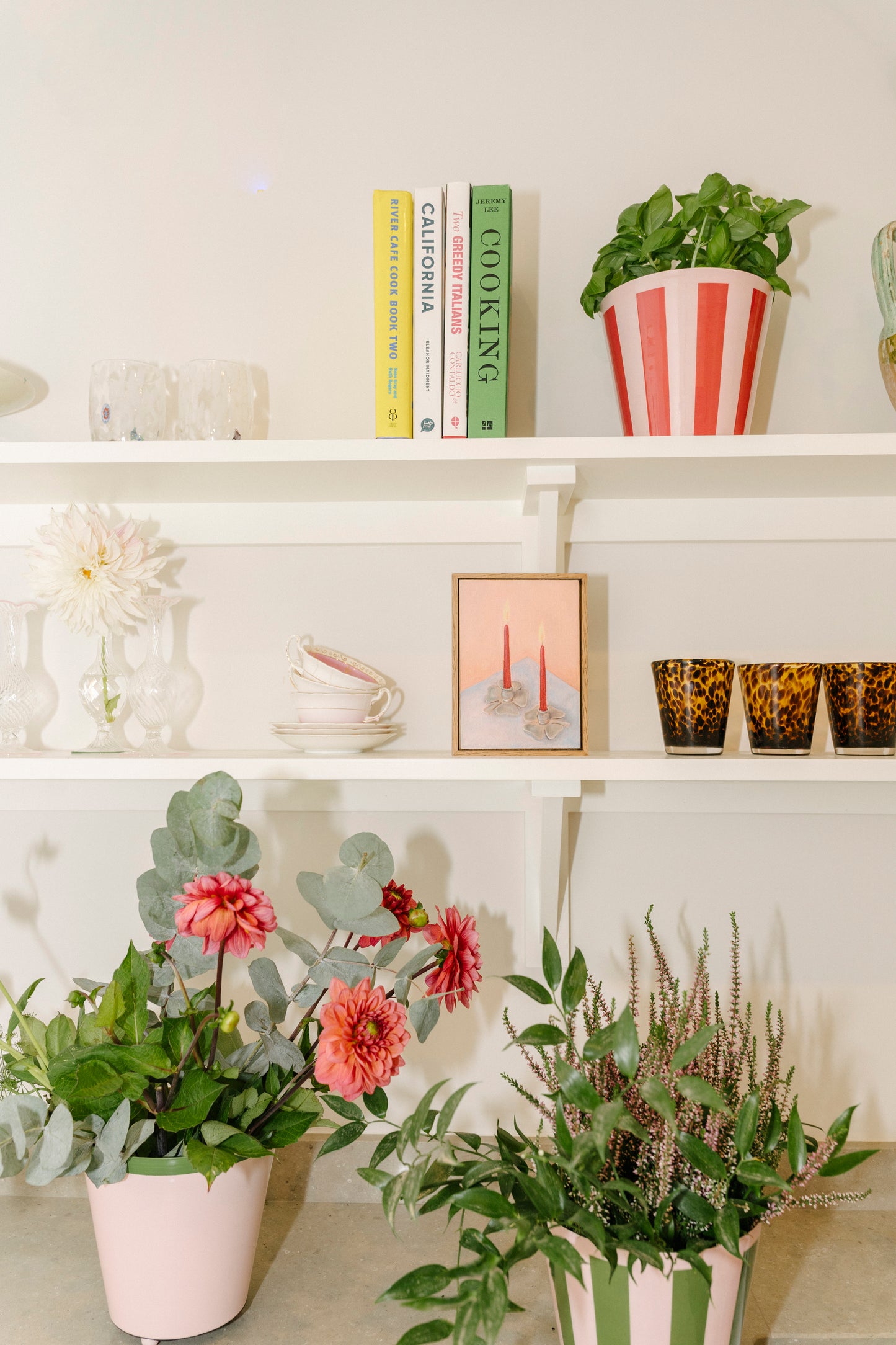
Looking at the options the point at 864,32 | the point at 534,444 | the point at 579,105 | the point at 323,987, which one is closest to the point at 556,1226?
the point at 323,987

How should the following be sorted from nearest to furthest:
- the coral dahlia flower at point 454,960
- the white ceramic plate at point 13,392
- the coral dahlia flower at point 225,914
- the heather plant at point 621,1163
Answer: the heather plant at point 621,1163, the coral dahlia flower at point 225,914, the coral dahlia flower at point 454,960, the white ceramic plate at point 13,392

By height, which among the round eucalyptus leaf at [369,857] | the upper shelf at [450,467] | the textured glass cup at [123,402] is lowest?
the round eucalyptus leaf at [369,857]

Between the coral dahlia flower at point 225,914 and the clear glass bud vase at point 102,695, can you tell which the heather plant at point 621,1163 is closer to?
the coral dahlia flower at point 225,914

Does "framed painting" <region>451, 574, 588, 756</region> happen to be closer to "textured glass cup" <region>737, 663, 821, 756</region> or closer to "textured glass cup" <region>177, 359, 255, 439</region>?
"textured glass cup" <region>737, 663, 821, 756</region>

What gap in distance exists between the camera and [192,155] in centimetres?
114

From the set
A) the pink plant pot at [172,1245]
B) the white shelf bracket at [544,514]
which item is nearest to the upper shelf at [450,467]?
the white shelf bracket at [544,514]

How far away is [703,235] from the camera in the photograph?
3.16ft

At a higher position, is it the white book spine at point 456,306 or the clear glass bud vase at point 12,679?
the white book spine at point 456,306

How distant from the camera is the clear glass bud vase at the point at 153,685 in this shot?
1.06 m

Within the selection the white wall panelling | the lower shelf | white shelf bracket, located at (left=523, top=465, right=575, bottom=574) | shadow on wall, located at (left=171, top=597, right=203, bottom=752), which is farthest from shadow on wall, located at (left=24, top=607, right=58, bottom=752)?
white shelf bracket, located at (left=523, top=465, right=575, bottom=574)

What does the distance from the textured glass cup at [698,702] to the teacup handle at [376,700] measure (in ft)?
0.99

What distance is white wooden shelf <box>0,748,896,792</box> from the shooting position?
885 mm

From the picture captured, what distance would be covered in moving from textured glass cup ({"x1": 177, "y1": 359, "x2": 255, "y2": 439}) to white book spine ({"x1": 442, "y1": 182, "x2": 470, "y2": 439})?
0.25m

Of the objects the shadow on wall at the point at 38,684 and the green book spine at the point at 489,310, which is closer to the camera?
the green book spine at the point at 489,310
